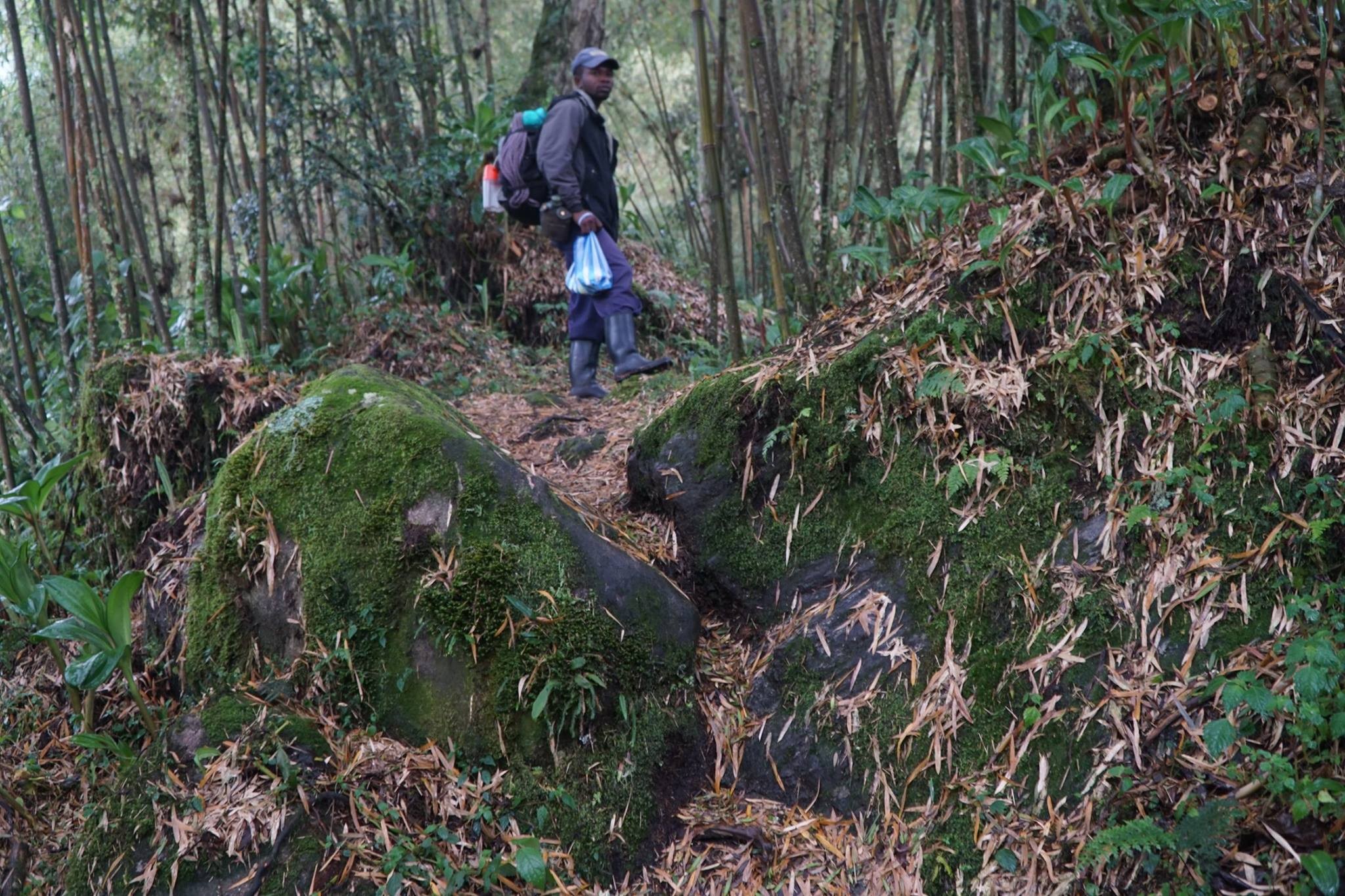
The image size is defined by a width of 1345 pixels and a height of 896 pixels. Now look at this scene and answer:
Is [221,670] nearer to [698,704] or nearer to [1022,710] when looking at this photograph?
[698,704]

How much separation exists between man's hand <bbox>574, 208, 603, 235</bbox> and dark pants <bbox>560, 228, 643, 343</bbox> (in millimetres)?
74

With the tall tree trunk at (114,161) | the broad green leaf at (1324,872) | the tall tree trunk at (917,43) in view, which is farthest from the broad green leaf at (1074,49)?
the tall tree trunk at (114,161)

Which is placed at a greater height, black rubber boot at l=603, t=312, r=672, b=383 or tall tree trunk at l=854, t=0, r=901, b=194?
tall tree trunk at l=854, t=0, r=901, b=194

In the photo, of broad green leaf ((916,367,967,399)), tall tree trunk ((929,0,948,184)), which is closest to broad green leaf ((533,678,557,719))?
broad green leaf ((916,367,967,399))

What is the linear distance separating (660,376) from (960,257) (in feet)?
6.67

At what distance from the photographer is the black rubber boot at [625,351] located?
4.36 m

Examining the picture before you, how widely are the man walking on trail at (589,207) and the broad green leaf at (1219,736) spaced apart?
3015mm

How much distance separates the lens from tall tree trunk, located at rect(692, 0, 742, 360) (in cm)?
299

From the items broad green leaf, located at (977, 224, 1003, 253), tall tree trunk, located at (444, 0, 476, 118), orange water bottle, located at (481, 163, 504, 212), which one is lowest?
broad green leaf, located at (977, 224, 1003, 253)

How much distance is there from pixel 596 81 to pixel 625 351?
1.32 meters

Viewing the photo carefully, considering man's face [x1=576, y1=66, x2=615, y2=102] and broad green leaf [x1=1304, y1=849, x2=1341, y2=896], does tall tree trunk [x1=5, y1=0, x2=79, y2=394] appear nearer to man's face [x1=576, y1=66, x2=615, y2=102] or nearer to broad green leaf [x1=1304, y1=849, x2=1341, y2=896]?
man's face [x1=576, y1=66, x2=615, y2=102]

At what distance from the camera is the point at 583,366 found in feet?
14.9

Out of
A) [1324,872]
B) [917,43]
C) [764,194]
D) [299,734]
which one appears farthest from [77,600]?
[917,43]

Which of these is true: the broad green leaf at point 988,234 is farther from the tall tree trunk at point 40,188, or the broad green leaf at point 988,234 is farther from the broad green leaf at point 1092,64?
the tall tree trunk at point 40,188
